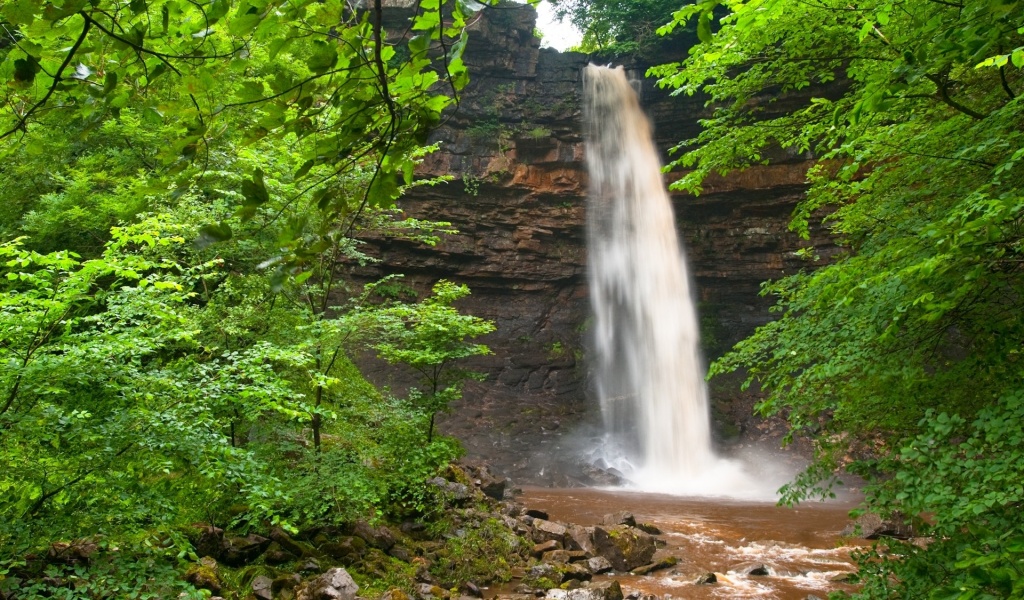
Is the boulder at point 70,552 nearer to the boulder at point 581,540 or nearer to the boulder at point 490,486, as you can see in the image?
the boulder at point 581,540

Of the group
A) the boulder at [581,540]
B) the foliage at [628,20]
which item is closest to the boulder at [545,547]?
the boulder at [581,540]

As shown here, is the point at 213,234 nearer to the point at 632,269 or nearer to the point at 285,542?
the point at 285,542

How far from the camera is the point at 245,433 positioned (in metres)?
6.23

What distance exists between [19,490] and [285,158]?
13.9 ft

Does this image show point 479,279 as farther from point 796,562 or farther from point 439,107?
point 439,107

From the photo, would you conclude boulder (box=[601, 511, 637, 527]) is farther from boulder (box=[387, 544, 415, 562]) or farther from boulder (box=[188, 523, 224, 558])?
boulder (box=[188, 523, 224, 558])

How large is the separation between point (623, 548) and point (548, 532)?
100 centimetres

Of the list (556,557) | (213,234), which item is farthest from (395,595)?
(213,234)

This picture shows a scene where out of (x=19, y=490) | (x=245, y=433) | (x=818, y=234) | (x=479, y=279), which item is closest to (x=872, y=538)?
(x=245, y=433)

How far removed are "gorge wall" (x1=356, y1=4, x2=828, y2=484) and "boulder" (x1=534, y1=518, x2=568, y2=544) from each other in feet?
31.9

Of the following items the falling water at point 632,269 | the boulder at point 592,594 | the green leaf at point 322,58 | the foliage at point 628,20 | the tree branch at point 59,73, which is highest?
the foliage at point 628,20

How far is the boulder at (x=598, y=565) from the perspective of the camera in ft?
23.9

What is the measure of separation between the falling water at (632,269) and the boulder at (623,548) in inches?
421

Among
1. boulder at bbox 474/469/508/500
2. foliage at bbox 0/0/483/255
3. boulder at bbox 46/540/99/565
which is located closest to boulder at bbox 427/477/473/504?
boulder at bbox 474/469/508/500
